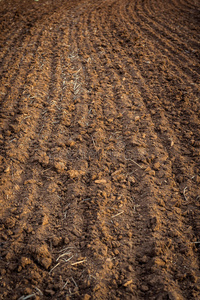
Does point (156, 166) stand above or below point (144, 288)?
above

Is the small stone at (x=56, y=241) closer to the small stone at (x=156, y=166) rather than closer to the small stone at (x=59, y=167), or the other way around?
the small stone at (x=59, y=167)

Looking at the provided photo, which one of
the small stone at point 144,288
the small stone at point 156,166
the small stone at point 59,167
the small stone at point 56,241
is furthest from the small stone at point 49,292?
the small stone at point 156,166

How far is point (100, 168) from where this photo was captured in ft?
8.25

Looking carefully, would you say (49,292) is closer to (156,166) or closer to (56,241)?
(56,241)

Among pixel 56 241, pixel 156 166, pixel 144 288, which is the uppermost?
pixel 156 166

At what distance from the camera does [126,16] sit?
6.60 m

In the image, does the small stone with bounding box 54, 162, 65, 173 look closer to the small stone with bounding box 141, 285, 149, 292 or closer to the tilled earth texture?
the tilled earth texture

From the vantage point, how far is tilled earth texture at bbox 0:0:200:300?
Result: 1712mm

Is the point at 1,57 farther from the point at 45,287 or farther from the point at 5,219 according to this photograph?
the point at 45,287

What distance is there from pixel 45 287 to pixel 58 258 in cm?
21

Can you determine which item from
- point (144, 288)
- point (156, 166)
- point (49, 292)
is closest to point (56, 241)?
point (49, 292)

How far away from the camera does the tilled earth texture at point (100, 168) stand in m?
1.71

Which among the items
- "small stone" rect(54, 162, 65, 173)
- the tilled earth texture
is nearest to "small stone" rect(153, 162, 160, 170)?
the tilled earth texture

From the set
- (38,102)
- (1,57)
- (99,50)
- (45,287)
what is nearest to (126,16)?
(99,50)
